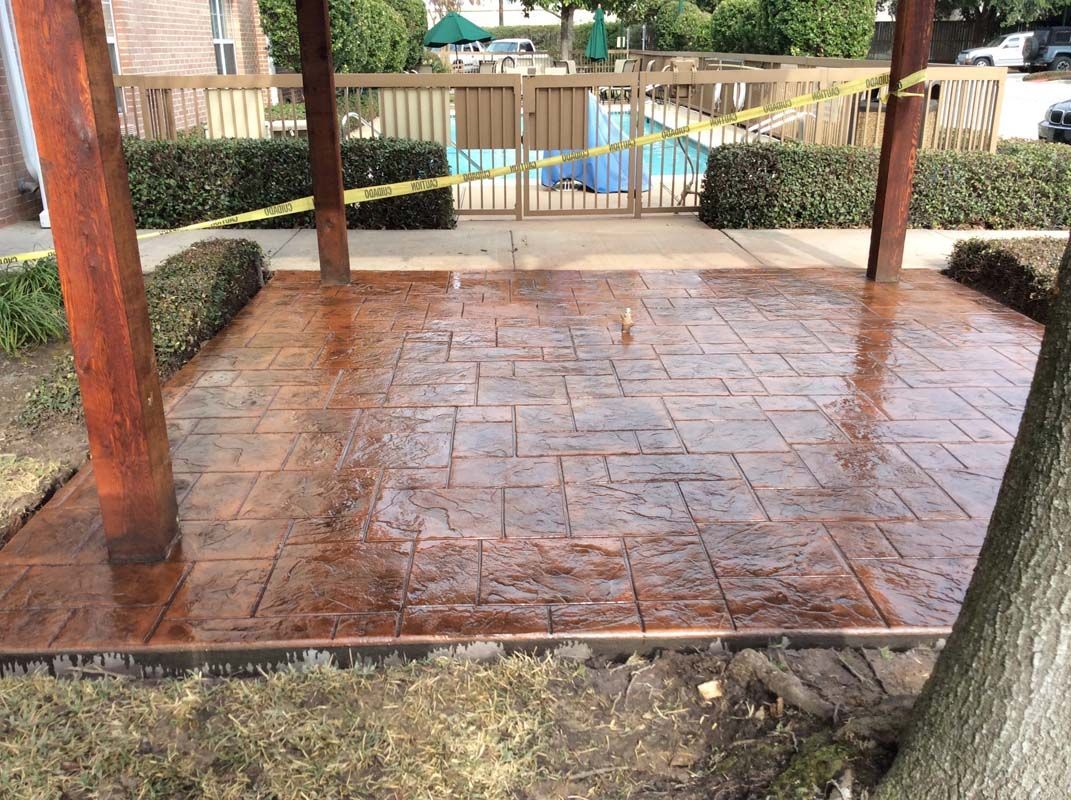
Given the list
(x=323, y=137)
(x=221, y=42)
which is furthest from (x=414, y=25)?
(x=323, y=137)

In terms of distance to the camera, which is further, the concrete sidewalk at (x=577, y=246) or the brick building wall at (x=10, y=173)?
the brick building wall at (x=10, y=173)

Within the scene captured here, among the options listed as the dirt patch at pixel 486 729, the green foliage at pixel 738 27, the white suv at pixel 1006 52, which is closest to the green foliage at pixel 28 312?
the dirt patch at pixel 486 729

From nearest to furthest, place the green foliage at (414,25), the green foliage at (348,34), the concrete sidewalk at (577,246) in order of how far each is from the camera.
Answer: the concrete sidewalk at (577,246)
the green foliage at (348,34)
the green foliage at (414,25)

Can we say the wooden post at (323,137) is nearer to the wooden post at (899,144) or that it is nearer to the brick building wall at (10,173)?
the wooden post at (899,144)

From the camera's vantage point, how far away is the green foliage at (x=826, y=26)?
18.5 metres

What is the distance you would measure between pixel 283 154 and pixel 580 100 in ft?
9.68

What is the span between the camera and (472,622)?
107 inches

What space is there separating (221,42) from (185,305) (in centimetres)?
A: 1061

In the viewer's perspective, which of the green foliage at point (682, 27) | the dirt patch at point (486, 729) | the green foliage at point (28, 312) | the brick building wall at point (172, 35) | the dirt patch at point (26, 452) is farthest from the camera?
the green foliage at point (682, 27)

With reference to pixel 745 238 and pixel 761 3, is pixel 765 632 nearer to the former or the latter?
pixel 745 238

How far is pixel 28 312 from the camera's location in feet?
16.7

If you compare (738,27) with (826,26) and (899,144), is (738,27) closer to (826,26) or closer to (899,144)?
(826,26)

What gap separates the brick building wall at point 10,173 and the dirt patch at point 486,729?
7306 mm

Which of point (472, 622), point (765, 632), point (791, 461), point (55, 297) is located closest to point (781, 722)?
point (765, 632)
